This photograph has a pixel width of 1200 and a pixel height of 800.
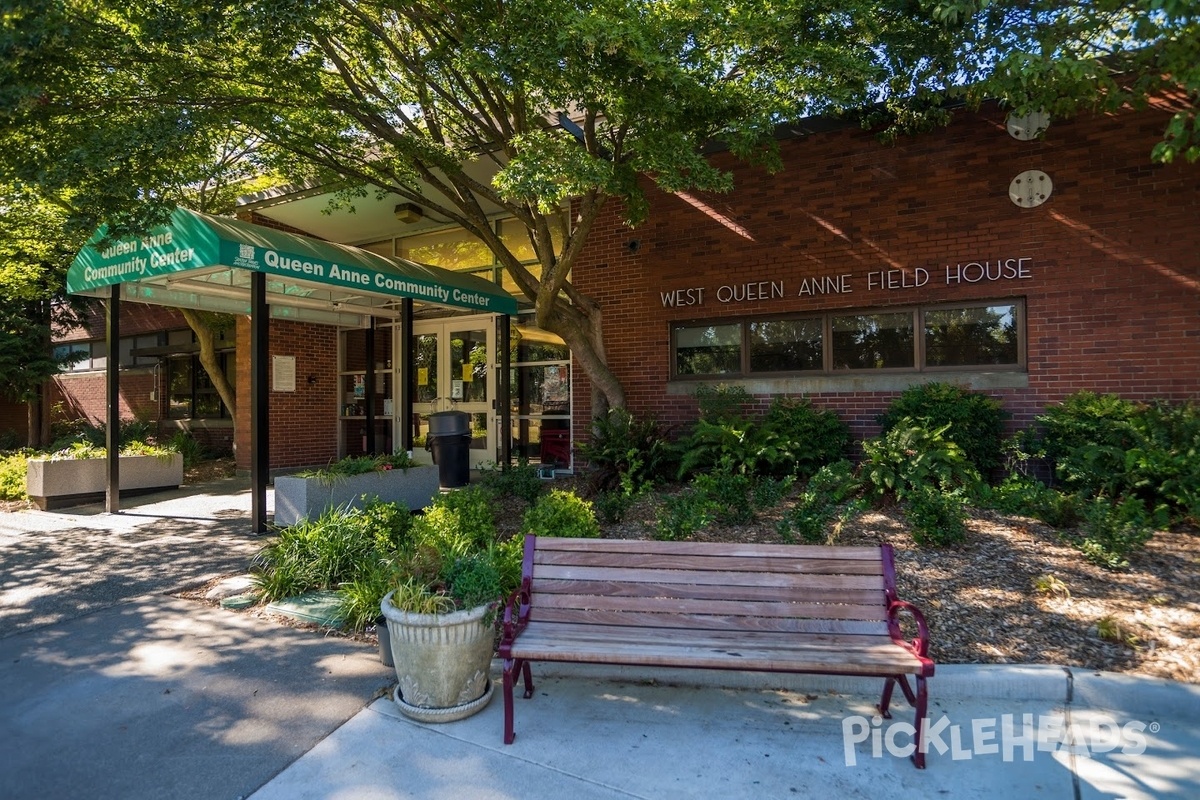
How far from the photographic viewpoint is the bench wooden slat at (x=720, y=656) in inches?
121

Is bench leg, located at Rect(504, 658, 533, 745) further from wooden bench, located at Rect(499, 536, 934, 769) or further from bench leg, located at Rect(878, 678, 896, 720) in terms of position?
bench leg, located at Rect(878, 678, 896, 720)

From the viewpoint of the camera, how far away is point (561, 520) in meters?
5.33

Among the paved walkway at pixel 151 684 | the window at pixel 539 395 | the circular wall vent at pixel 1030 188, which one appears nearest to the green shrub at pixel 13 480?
the paved walkway at pixel 151 684

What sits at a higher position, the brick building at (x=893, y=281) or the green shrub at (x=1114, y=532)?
the brick building at (x=893, y=281)

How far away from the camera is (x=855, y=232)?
28.7ft

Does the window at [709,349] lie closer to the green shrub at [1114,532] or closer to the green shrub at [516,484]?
the green shrub at [516,484]

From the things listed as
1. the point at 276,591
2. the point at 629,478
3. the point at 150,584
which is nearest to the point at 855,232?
the point at 629,478

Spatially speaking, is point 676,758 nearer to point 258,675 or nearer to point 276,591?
point 258,675

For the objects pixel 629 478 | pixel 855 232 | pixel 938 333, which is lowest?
pixel 629 478

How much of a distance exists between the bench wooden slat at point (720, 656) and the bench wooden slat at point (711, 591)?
13.4 inches

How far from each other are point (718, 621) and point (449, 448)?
639 centimetres

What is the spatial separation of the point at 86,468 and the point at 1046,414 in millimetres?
12289

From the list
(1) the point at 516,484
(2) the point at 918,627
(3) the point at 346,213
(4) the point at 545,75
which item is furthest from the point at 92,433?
(2) the point at 918,627

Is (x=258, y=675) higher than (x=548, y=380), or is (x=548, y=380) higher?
(x=548, y=380)
